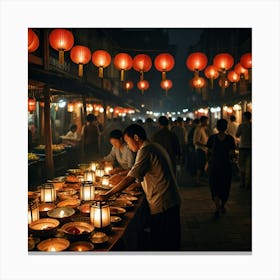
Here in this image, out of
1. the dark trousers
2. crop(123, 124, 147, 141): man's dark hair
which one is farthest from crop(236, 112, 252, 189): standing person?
crop(123, 124, 147, 141): man's dark hair

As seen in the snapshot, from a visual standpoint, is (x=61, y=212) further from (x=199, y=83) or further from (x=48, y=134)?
(x=199, y=83)

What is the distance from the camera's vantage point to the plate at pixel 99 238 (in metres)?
3.89

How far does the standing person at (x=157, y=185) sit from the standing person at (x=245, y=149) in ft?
24.0

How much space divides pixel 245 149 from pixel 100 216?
29.3 feet

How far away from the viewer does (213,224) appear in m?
7.98

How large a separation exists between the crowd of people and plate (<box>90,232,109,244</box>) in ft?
2.66

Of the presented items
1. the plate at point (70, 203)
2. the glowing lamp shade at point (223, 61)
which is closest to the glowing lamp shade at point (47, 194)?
the plate at point (70, 203)

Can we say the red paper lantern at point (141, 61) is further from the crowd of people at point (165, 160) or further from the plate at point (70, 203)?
the plate at point (70, 203)

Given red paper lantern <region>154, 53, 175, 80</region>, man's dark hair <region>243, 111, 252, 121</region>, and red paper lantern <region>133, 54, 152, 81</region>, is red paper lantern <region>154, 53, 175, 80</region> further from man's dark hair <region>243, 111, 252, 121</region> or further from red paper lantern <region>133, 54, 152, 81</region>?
man's dark hair <region>243, 111, 252, 121</region>

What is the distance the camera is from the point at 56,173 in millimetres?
12750

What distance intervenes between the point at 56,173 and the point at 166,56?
673 centimetres

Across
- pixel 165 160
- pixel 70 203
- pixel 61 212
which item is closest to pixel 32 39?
pixel 70 203
